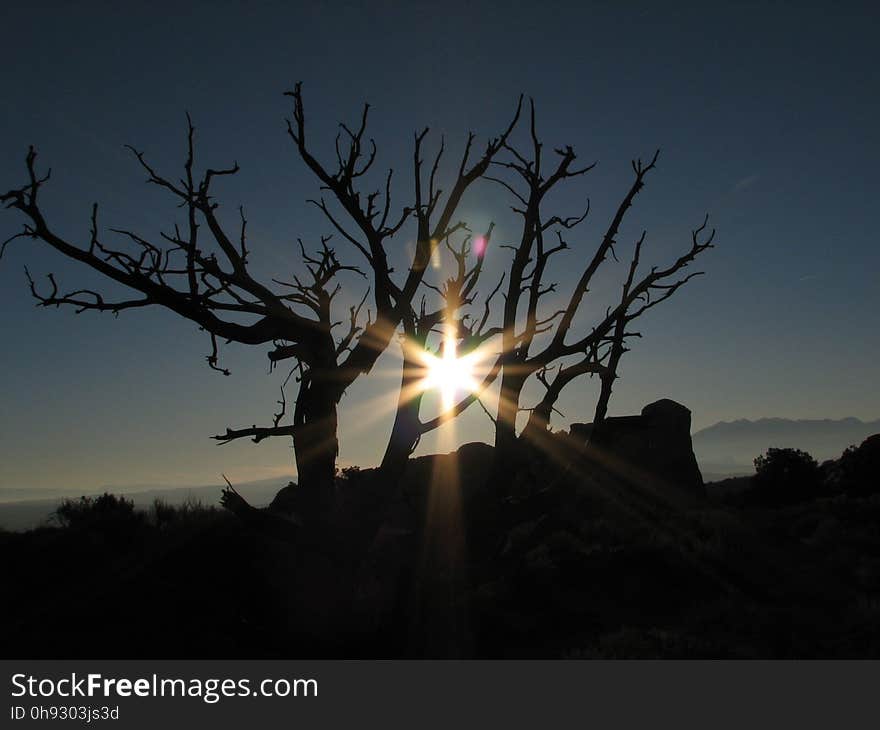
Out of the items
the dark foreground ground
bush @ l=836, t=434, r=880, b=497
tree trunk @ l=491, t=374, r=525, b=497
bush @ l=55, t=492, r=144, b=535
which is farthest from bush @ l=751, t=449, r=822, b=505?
tree trunk @ l=491, t=374, r=525, b=497

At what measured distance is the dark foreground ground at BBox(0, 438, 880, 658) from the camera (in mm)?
8477

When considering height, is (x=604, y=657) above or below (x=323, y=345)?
below

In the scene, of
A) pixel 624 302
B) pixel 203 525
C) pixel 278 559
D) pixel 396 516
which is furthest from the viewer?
pixel 396 516

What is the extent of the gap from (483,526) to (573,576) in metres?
5.91

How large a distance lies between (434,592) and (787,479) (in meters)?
26.8

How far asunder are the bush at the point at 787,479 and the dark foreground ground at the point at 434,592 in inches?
533

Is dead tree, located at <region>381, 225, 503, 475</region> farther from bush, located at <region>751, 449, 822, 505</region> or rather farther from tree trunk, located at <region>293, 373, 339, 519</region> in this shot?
bush, located at <region>751, 449, 822, 505</region>

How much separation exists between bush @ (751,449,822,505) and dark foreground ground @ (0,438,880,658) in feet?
44.4

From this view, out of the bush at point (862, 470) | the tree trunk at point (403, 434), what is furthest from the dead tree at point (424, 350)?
the bush at point (862, 470)

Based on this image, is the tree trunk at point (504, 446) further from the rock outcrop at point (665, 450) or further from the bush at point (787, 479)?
the bush at point (787, 479)

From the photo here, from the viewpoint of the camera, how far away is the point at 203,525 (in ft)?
50.9
